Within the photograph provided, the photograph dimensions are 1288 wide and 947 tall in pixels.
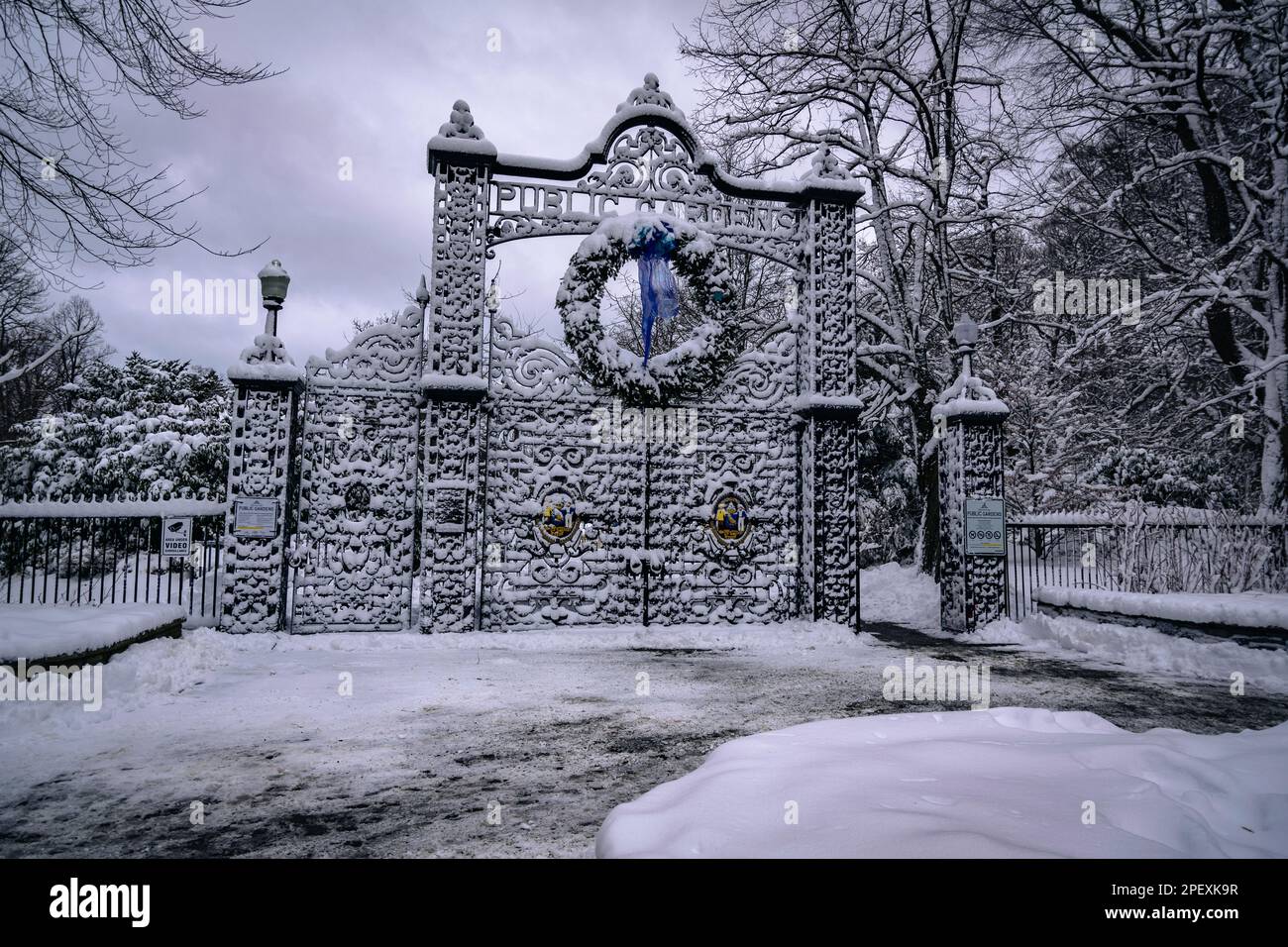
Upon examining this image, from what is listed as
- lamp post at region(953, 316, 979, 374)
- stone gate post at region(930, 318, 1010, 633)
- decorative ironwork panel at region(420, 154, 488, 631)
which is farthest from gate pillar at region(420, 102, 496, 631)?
lamp post at region(953, 316, 979, 374)

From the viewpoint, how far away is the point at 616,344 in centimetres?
1000

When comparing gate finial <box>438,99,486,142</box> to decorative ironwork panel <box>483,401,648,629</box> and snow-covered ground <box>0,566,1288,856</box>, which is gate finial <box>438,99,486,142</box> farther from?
snow-covered ground <box>0,566,1288,856</box>

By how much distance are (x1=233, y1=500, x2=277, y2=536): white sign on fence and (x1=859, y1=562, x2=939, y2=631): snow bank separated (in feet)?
30.1

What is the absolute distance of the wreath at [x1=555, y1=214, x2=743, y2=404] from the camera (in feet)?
32.7

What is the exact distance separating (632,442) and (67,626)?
21.1 feet

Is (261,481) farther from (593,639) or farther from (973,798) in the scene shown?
(973,798)

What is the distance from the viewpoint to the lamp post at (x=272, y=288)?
938 centimetres

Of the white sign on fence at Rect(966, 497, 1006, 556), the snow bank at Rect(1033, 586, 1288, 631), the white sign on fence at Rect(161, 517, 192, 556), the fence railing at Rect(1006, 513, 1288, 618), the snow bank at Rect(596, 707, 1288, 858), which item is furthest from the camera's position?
the white sign on fence at Rect(966, 497, 1006, 556)

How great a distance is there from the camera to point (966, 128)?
47.2 feet

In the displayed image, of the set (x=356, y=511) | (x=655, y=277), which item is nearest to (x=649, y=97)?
(x=655, y=277)

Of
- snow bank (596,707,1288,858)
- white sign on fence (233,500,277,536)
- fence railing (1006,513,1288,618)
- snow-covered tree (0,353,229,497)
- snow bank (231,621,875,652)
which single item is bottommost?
snow bank (231,621,875,652)

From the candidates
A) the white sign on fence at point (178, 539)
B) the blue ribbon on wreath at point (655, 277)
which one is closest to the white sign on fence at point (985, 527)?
the blue ribbon on wreath at point (655, 277)

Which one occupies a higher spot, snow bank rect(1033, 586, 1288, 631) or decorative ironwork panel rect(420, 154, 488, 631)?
decorative ironwork panel rect(420, 154, 488, 631)

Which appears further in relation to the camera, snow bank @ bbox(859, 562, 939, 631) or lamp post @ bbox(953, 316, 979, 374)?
snow bank @ bbox(859, 562, 939, 631)
